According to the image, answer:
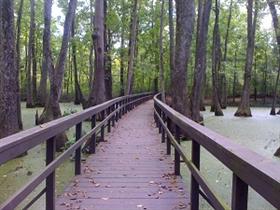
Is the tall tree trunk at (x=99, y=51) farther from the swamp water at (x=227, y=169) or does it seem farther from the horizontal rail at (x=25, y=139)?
the horizontal rail at (x=25, y=139)

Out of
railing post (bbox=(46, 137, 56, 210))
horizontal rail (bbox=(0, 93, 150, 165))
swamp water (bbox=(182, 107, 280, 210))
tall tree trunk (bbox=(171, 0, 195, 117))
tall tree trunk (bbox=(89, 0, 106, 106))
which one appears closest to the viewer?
horizontal rail (bbox=(0, 93, 150, 165))

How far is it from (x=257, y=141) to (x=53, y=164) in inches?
437

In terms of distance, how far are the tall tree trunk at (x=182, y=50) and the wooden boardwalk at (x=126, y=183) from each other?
396cm

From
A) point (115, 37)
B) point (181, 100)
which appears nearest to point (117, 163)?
point (181, 100)

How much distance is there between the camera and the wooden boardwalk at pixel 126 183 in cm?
485

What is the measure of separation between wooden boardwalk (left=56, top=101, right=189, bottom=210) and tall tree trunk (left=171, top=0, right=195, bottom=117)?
13.0ft

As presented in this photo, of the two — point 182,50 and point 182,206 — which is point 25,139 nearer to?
point 182,206

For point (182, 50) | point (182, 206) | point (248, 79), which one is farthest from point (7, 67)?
point (248, 79)

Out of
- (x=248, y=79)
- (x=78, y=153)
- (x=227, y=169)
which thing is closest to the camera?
(x=78, y=153)

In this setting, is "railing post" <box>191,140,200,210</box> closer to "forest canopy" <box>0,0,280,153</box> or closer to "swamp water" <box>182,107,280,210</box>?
"swamp water" <box>182,107,280,210</box>

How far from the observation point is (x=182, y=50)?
499 inches

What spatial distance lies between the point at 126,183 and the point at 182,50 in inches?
292

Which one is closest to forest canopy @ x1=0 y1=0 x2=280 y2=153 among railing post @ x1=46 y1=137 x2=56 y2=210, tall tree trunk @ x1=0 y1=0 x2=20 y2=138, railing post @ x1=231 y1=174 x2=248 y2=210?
tall tree trunk @ x1=0 y1=0 x2=20 y2=138

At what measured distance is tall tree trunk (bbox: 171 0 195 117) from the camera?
12.3 m
